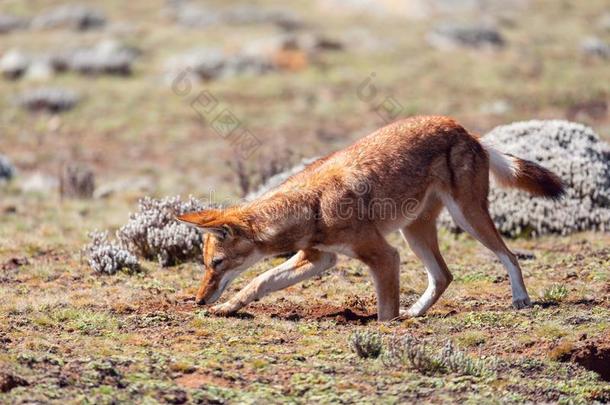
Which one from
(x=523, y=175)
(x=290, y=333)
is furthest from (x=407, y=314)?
(x=523, y=175)

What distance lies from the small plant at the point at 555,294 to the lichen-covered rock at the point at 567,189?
3011 millimetres

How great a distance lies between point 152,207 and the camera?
36.7 ft

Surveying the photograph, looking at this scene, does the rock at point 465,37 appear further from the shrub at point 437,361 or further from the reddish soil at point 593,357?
the shrub at point 437,361

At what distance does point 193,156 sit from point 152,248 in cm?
1005

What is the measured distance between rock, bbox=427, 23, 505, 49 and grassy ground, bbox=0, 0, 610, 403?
22.9 feet

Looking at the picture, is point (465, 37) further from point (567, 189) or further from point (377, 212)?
point (377, 212)

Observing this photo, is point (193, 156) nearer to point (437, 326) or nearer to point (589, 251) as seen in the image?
point (589, 251)

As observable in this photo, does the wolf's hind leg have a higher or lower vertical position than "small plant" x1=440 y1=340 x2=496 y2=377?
higher

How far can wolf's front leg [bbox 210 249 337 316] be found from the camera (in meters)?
8.50

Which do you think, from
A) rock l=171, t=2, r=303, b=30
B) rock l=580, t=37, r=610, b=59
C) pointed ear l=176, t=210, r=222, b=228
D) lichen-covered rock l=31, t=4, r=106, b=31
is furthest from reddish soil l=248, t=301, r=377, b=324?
lichen-covered rock l=31, t=4, r=106, b=31

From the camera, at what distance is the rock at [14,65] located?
27.9m

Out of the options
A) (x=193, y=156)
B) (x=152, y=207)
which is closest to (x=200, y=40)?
(x=193, y=156)

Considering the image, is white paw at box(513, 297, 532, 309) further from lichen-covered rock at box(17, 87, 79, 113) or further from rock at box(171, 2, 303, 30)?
rock at box(171, 2, 303, 30)

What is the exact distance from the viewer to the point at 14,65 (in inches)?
1106
